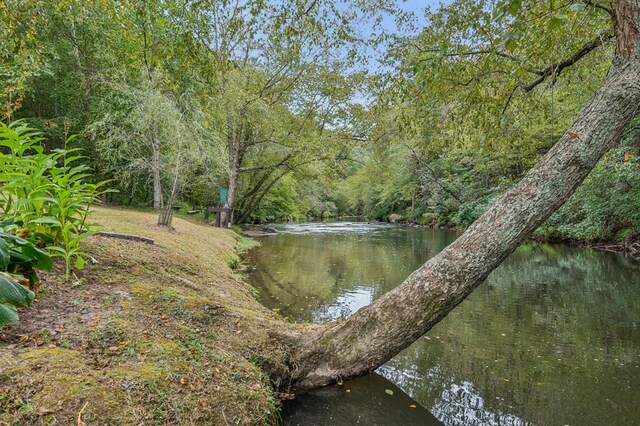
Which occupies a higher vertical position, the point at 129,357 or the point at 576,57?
the point at 576,57

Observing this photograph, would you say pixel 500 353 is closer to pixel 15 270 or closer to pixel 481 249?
pixel 481 249

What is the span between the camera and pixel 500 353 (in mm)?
4273

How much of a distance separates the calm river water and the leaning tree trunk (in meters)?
0.35

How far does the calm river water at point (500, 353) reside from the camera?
9.81 feet

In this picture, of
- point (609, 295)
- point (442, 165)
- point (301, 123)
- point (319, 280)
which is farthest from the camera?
point (442, 165)

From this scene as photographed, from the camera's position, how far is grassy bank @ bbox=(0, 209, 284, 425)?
5.57 feet

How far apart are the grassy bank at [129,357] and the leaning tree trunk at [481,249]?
1.62ft

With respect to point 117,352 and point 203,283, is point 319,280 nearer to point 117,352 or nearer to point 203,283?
point 203,283

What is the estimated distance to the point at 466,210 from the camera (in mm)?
22547

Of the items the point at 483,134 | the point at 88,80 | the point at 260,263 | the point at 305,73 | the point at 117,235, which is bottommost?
the point at 260,263

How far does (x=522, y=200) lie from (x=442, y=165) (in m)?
27.2

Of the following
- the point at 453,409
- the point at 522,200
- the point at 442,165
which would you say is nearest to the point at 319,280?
the point at 453,409

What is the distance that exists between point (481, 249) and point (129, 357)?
8.40ft

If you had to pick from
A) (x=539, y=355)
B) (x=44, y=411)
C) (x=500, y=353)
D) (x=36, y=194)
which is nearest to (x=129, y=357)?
(x=44, y=411)
